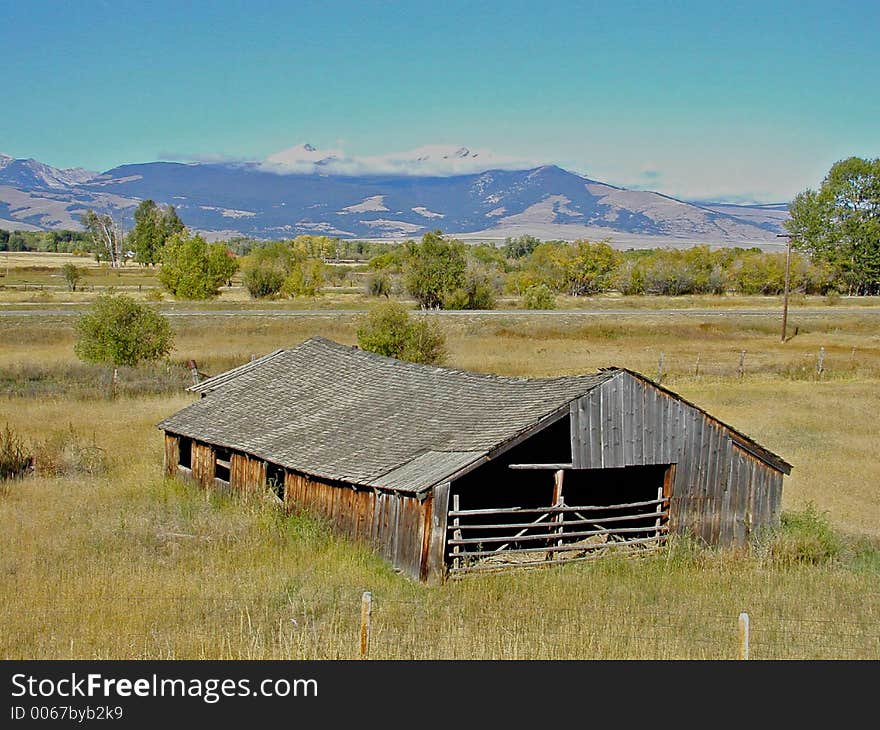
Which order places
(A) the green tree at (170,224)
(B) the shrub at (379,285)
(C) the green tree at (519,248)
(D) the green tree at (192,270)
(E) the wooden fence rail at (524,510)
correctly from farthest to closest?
(C) the green tree at (519,248), (A) the green tree at (170,224), (B) the shrub at (379,285), (D) the green tree at (192,270), (E) the wooden fence rail at (524,510)

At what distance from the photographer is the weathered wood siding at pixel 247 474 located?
21109 mm

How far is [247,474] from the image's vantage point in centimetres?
2167

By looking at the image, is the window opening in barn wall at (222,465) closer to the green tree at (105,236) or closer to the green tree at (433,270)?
the green tree at (433,270)

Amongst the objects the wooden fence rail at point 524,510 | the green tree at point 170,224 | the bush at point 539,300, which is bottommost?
the wooden fence rail at point 524,510

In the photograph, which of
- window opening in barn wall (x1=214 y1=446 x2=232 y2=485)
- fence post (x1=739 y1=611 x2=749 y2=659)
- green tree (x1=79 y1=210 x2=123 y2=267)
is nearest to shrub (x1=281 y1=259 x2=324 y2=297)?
green tree (x1=79 y1=210 x2=123 y2=267)

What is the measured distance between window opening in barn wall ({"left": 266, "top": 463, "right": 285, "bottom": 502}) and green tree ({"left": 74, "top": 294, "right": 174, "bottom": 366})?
23767mm

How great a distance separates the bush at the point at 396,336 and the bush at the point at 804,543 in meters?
22.7

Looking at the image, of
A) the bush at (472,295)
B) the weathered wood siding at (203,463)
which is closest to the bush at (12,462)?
the weathered wood siding at (203,463)

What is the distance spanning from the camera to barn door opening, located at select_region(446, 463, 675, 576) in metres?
16.9

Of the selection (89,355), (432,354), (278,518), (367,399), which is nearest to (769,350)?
(432,354)

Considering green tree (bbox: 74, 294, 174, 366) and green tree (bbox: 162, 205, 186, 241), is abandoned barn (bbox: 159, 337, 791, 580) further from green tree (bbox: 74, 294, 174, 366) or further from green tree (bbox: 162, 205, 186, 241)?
green tree (bbox: 162, 205, 186, 241)

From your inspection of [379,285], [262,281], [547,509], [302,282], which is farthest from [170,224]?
[547,509]

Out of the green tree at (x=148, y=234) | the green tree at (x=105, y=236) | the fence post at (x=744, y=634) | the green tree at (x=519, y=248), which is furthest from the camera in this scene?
the green tree at (x=519, y=248)
